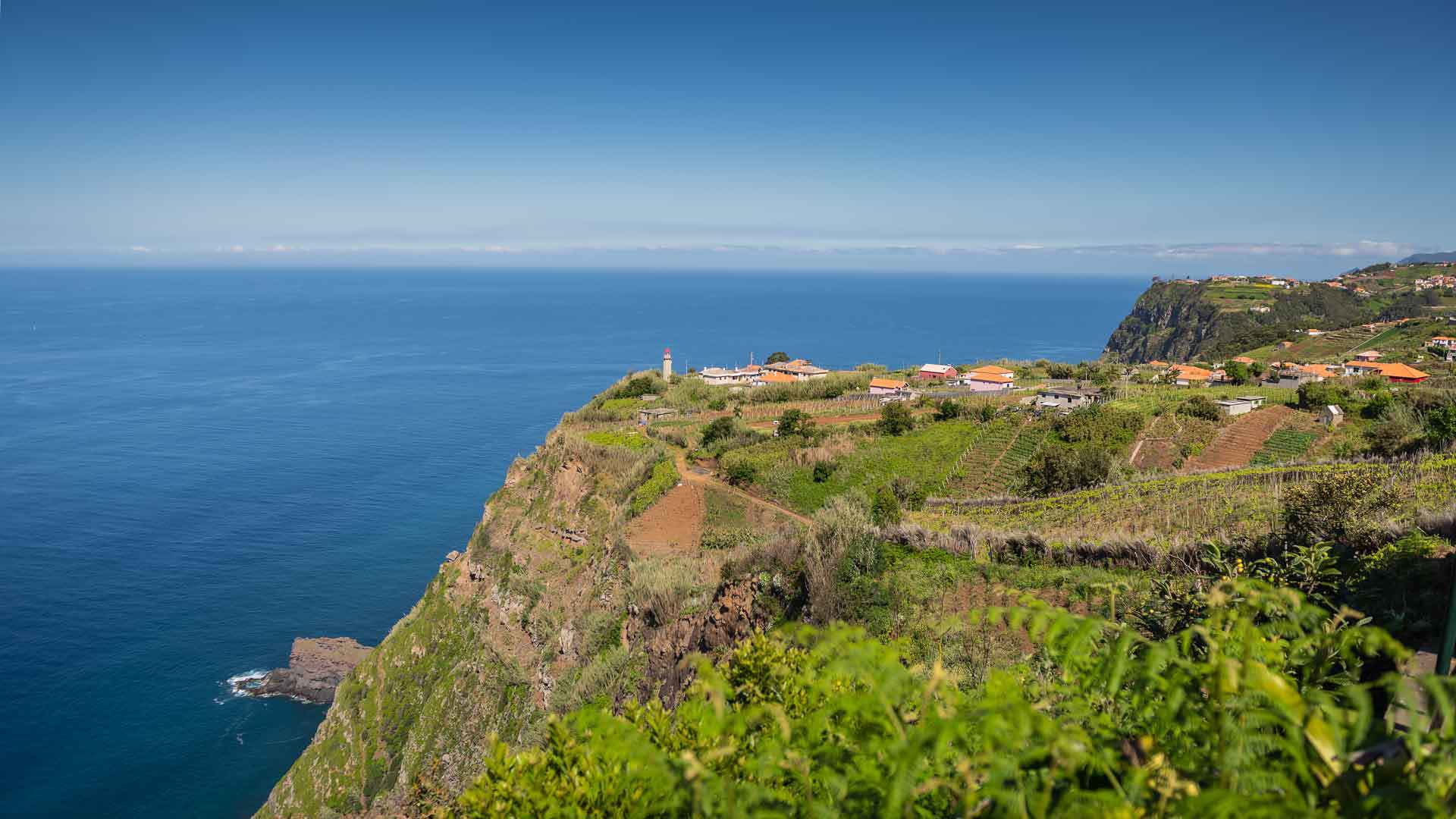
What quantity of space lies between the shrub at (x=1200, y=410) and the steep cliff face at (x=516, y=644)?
60.2 feet

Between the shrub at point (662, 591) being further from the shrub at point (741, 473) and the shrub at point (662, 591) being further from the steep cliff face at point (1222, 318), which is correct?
the steep cliff face at point (1222, 318)

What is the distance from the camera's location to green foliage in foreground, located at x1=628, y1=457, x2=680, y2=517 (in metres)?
22.4

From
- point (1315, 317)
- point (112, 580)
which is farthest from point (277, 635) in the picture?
point (1315, 317)

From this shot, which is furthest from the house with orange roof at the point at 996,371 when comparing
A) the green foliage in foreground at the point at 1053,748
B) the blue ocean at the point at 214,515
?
the green foliage in foreground at the point at 1053,748

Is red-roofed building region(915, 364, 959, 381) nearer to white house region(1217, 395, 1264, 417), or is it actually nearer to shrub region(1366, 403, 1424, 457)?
white house region(1217, 395, 1264, 417)

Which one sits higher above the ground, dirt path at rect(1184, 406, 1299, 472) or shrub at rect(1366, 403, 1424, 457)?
shrub at rect(1366, 403, 1424, 457)

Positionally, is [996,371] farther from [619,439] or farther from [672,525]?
[672,525]

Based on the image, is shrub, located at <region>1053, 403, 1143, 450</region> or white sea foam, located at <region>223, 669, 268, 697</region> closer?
shrub, located at <region>1053, 403, 1143, 450</region>

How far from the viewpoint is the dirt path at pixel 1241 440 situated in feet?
75.3

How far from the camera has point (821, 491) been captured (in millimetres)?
23250

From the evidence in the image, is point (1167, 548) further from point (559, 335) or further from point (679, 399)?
point (559, 335)

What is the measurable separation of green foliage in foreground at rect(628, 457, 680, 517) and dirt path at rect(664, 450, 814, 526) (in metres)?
0.44

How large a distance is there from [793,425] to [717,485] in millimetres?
5999

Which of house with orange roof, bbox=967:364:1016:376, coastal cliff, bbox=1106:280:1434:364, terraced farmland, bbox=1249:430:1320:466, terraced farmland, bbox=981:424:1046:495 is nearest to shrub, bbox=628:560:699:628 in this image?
terraced farmland, bbox=981:424:1046:495
